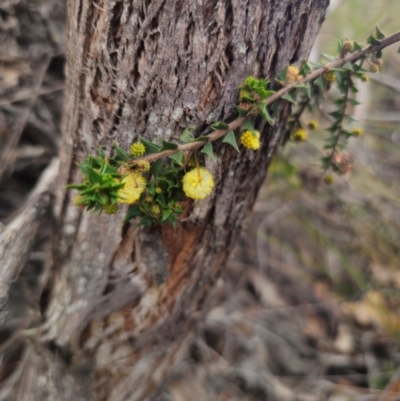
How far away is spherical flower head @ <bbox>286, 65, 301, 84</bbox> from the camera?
77 cm

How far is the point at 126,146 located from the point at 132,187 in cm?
20

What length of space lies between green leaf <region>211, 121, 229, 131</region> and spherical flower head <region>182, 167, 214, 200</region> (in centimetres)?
8

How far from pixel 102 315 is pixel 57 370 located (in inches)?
11.4

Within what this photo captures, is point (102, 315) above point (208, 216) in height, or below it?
below

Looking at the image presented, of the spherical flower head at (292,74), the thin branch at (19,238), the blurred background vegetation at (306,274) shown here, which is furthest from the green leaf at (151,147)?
the blurred background vegetation at (306,274)

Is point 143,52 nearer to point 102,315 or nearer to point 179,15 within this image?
point 179,15

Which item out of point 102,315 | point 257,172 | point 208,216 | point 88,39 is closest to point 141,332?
point 102,315

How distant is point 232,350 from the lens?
2158 mm

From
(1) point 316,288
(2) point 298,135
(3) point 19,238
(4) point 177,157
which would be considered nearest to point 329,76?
(2) point 298,135

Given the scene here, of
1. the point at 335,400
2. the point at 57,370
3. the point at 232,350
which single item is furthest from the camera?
the point at 232,350

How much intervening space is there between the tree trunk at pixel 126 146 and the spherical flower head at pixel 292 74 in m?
0.02

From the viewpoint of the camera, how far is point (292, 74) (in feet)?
2.54

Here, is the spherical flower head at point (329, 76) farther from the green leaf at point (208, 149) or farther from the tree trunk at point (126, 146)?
the green leaf at point (208, 149)

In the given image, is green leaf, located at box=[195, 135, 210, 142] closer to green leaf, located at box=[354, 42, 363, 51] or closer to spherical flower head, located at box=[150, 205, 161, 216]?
spherical flower head, located at box=[150, 205, 161, 216]
